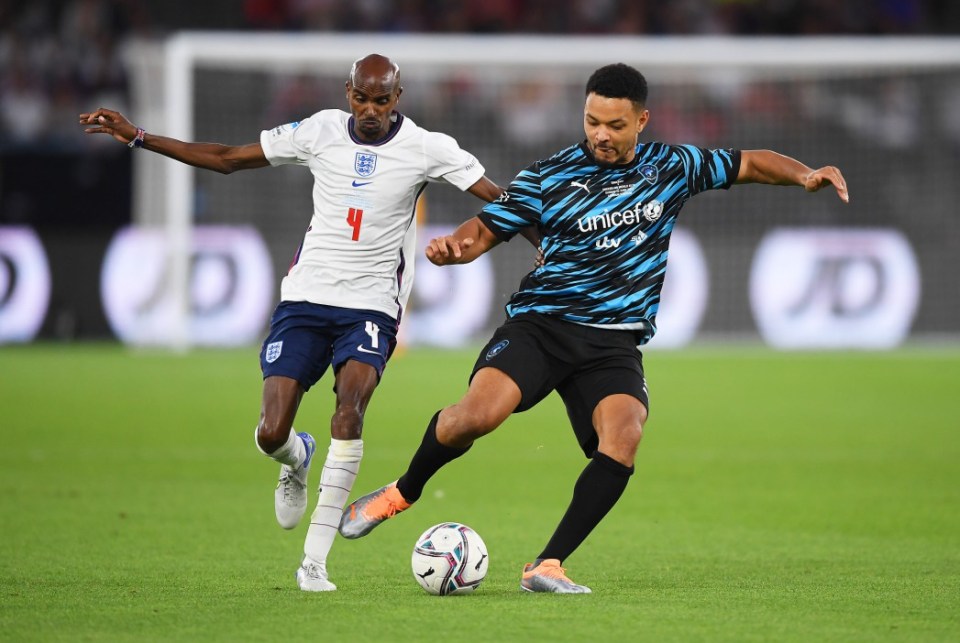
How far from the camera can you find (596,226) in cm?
646

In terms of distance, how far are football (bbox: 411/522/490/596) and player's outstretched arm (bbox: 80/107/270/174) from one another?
6.81 ft

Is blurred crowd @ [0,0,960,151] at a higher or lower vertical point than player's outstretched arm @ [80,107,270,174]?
higher

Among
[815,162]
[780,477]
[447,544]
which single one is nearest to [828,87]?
[815,162]

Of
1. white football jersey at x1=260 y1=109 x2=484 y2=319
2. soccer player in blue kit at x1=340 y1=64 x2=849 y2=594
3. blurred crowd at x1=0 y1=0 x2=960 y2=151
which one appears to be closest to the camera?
soccer player in blue kit at x1=340 y1=64 x2=849 y2=594

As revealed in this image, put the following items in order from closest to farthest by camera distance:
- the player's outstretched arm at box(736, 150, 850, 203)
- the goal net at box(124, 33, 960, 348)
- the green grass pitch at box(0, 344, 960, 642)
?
the green grass pitch at box(0, 344, 960, 642)
the player's outstretched arm at box(736, 150, 850, 203)
the goal net at box(124, 33, 960, 348)

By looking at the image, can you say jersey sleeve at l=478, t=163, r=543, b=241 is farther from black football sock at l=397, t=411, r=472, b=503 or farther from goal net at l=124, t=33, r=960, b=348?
goal net at l=124, t=33, r=960, b=348

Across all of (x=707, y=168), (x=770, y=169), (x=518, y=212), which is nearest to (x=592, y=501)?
(x=518, y=212)

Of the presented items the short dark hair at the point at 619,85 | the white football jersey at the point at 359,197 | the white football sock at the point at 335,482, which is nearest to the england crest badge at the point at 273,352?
the white football jersey at the point at 359,197

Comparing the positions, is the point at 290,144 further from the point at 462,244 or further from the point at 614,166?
the point at 614,166

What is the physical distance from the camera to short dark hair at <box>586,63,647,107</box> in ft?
20.8

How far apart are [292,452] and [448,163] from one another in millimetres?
1576

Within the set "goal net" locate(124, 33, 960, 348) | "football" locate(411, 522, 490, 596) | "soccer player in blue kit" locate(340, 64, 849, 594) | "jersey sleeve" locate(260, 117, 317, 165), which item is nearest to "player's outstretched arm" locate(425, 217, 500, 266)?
"soccer player in blue kit" locate(340, 64, 849, 594)

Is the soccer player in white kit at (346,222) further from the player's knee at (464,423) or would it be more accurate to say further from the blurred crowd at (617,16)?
the blurred crowd at (617,16)

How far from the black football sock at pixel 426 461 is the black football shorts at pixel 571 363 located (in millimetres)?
322
